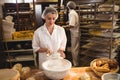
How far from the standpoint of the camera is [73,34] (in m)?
4.89

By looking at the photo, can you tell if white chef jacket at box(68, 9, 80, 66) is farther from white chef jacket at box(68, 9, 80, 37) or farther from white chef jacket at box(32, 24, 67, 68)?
white chef jacket at box(32, 24, 67, 68)

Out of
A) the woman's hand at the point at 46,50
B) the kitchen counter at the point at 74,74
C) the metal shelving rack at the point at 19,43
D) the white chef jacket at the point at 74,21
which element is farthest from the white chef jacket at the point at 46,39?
the white chef jacket at the point at 74,21

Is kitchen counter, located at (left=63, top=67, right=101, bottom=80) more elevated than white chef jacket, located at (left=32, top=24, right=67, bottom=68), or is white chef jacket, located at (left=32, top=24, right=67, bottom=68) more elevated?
white chef jacket, located at (left=32, top=24, right=67, bottom=68)

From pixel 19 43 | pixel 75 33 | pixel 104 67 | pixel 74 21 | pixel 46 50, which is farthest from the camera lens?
pixel 75 33

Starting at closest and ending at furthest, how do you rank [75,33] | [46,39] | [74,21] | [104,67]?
1. [104,67]
2. [46,39]
3. [74,21]
4. [75,33]

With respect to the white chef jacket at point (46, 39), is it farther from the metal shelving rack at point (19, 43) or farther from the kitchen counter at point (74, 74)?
the metal shelving rack at point (19, 43)

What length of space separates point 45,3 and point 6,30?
1.35 m

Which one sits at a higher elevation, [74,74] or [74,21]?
[74,21]

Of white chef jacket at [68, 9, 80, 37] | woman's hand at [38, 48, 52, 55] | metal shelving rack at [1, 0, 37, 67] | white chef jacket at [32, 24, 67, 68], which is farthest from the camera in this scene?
white chef jacket at [68, 9, 80, 37]

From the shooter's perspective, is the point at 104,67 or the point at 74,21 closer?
the point at 104,67

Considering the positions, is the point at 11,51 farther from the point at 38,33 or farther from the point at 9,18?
the point at 38,33

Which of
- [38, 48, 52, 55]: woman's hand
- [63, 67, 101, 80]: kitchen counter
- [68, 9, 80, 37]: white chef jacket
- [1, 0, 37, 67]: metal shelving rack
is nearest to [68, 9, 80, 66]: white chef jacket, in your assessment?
[68, 9, 80, 37]: white chef jacket

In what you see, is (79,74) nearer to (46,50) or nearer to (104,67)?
(104,67)

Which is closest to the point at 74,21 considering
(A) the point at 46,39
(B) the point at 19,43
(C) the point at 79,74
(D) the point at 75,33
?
(D) the point at 75,33
